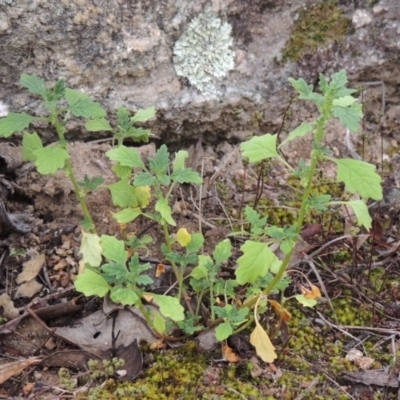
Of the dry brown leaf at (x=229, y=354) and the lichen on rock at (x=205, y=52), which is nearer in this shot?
the dry brown leaf at (x=229, y=354)

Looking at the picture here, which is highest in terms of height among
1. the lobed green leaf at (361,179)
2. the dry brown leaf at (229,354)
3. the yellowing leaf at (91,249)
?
the lobed green leaf at (361,179)

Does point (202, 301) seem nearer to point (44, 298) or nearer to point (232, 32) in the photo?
point (44, 298)

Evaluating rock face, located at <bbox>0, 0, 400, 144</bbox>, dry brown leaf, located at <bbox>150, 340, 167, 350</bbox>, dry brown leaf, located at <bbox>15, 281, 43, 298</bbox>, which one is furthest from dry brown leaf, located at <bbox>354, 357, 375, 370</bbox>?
dry brown leaf, located at <bbox>15, 281, 43, 298</bbox>

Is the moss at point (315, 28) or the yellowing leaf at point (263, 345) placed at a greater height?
the moss at point (315, 28)

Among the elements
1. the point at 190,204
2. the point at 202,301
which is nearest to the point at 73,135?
the point at 190,204

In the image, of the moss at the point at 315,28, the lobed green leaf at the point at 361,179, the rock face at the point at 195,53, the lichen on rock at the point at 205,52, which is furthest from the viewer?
the moss at the point at 315,28

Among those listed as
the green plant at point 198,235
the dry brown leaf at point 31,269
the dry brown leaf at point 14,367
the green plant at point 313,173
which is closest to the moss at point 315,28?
the green plant at point 198,235

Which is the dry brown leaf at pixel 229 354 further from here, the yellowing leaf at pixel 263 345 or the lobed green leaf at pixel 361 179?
the lobed green leaf at pixel 361 179

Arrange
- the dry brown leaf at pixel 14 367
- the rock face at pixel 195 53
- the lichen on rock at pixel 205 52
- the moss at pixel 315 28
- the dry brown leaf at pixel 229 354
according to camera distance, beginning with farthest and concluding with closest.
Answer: the moss at pixel 315 28 < the lichen on rock at pixel 205 52 < the rock face at pixel 195 53 < the dry brown leaf at pixel 229 354 < the dry brown leaf at pixel 14 367

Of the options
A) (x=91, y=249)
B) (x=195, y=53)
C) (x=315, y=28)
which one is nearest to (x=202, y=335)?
(x=91, y=249)
